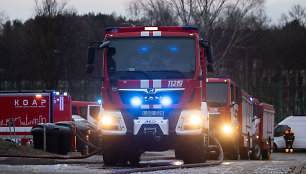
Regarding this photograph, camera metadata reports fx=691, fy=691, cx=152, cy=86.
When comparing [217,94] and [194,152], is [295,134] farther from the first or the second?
[194,152]

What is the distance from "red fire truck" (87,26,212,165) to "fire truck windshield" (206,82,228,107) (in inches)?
297

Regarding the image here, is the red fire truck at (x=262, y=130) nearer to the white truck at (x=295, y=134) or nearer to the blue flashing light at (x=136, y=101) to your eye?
the white truck at (x=295, y=134)

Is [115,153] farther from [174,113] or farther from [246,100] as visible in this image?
[246,100]

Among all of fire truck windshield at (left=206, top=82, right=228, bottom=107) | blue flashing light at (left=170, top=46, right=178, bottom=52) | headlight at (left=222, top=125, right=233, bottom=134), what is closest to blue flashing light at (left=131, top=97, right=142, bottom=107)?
blue flashing light at (left=170, top=46, right=178, bottom=52)

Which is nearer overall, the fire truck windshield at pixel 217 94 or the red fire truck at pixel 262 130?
the fire truck windshield at pixel 217 94

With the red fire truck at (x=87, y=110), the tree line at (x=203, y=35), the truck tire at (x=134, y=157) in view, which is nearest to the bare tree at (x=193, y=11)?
the tree line at (x=203, y=35)

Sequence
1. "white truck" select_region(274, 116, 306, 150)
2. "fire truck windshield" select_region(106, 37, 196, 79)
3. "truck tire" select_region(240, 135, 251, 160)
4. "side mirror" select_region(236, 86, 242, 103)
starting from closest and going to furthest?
"fire truck windshield" select_region(106, 37, 196, 79)
"side mirror" select_region(236, 86, 242, 103)
"truck tire" select_region(240, 135, 251, 160)
"white truck" select_region(274, 116, 306, 150)

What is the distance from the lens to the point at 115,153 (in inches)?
679

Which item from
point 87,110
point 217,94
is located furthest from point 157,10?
point 217,94

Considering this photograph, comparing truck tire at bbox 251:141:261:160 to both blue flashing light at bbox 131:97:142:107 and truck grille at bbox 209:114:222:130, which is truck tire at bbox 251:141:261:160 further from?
blue flashing light at bbox 131:97:142:107

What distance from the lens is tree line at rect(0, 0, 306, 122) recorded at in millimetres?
51375

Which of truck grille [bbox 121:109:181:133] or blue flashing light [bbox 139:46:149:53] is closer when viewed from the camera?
truck grille [bbox 121:109:181:133]

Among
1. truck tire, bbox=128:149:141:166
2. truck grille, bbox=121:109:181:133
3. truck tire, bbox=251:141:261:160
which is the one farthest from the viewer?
truck tire, bbox=251:141:261:160

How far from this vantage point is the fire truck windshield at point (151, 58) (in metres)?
16.2
